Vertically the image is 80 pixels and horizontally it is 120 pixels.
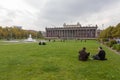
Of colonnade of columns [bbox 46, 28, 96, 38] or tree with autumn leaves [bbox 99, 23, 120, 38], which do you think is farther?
colonnade of columns [bbox 46, 28, 96, 38]

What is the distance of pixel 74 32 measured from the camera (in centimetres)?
18625

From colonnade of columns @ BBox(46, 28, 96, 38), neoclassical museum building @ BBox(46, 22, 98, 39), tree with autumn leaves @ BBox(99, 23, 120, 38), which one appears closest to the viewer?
tree with autumn leaves @ BBox(99, 23, 120, 38)

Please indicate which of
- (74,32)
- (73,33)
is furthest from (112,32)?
(73,33)

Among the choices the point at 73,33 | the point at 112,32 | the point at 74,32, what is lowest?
the point at 112,32

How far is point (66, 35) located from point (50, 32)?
17890mm

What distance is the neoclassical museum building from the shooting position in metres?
181

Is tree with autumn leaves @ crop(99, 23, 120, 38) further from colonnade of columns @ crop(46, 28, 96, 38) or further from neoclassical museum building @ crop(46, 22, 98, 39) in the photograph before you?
colonnade of columns @ crop(46, 28, 96, 38)

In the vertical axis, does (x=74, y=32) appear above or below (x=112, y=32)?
above

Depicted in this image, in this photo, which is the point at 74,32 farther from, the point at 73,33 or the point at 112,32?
the point at 112,32

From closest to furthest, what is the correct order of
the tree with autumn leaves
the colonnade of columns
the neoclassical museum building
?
the tree with autumn leaves < the neoclassical museum building < the colonnade of columns

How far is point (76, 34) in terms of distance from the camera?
185250 mm

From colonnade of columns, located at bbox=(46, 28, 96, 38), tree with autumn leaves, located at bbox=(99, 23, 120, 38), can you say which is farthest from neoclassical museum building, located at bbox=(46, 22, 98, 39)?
tree with autumn leaves, located at bbox=(99, 23, 120, 38)

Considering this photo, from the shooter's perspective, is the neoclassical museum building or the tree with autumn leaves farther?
the neoclassical museum building

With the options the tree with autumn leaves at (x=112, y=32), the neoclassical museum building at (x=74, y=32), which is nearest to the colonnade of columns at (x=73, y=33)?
the neoclassical museum building at (x=74, y=32)
